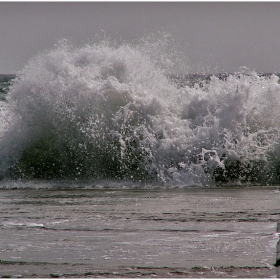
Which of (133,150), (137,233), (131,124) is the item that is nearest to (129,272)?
(137,233)

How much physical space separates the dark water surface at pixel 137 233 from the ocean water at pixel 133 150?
3 centimetres

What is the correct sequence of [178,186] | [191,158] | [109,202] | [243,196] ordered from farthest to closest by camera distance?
1. [191,158]
2. [178,186]
3. [243,196]
4. [109,202]

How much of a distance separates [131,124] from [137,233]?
7.59 m

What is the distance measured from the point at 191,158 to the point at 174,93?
8.67 feet

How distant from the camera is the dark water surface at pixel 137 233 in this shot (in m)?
5.27

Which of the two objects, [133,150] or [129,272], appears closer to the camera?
[129,272]

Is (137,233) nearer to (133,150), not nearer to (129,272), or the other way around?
(129,272)

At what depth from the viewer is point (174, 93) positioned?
15453 millimetres

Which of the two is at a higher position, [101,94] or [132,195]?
[101,94]

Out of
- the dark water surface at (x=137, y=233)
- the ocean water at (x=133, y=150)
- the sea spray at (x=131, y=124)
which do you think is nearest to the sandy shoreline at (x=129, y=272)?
the dark water surface at (x=137, y=233)

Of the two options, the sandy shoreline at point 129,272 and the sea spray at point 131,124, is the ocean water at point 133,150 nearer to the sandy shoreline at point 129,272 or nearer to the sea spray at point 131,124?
the sea spray at point 131,124

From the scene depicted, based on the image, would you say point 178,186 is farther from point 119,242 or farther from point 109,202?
point 119,242

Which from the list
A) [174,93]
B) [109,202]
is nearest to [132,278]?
[109,202]

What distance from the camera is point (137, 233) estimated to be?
6.75 m
